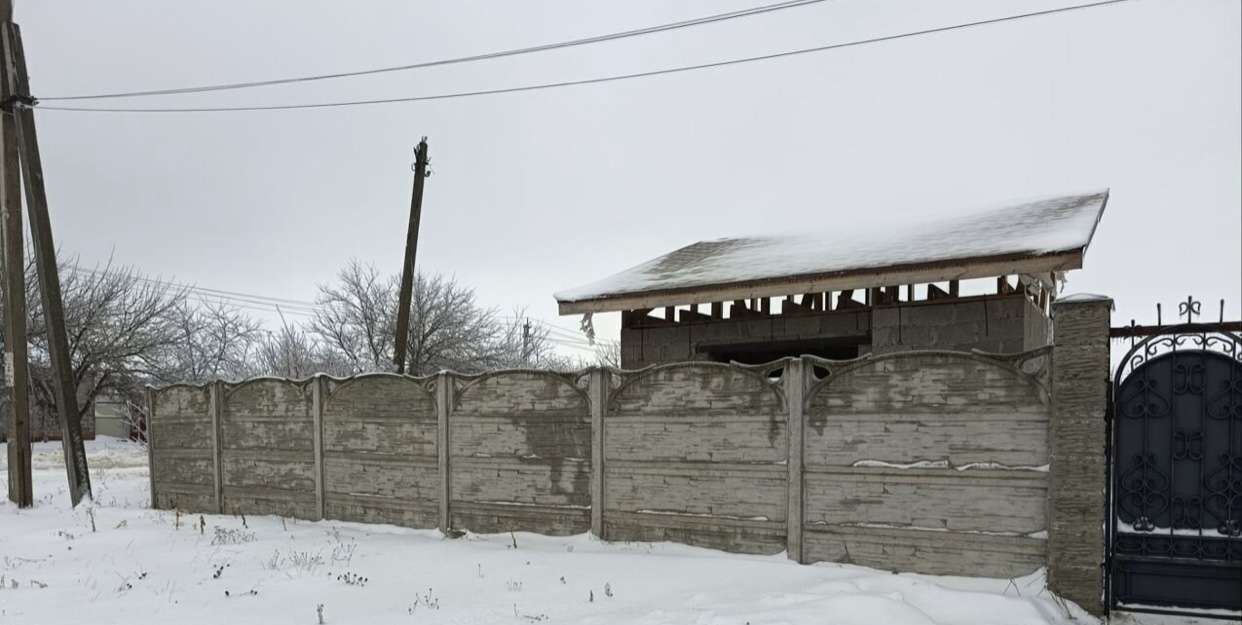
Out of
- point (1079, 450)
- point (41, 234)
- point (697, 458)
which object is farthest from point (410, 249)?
point (1079, 450)

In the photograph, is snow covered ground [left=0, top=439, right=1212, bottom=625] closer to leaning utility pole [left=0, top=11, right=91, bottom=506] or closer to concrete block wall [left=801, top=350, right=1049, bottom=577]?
concrete block wall [left=801, top=350, right=1049, bottom=577]

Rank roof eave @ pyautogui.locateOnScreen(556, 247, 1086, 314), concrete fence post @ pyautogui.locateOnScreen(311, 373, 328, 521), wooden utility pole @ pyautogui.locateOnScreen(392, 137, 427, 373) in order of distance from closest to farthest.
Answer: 1. roof eave @ pyautogui.locateOnScreen(556, 247, 1086, 314)
2. concrete fence post @ pyautogui.locateOnScreen(311, 373, 328, 521)
3. wooden utility pole @ pyautogui.locateOnScreen(392, 137, 427, 373)

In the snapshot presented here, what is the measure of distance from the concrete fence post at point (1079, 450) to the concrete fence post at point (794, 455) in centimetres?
190

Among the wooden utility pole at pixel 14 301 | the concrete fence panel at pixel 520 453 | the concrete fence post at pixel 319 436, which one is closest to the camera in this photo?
the concrete fence panel at pixel 520 453

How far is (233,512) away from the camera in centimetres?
1065

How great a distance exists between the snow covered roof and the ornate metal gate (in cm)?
285

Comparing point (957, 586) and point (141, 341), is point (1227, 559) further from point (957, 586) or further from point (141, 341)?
point (141, 341)

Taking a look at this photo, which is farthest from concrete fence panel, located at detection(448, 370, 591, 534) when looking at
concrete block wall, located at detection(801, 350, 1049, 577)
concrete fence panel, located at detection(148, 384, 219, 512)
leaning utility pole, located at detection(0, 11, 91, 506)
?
leaning utility pole, located at detection(0, 11, 91, 506)

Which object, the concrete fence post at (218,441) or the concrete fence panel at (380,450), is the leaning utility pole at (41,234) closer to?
the concrete fence post at (218,441)

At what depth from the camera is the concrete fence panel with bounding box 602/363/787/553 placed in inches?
276

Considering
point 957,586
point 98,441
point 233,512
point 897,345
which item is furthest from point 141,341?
point 957,586

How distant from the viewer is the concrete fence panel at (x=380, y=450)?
8914 mm

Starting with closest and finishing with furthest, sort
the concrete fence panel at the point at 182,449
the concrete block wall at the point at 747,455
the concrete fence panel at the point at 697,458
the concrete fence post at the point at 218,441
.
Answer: the concrete block wall at the point at 747,455, the concrete fence panel at the point at 697,458, the concrete fence post at the point at 218,441, the concrete fence panel at the point at 182,449

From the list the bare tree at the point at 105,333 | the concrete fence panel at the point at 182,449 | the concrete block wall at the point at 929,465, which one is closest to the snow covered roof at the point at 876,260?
the concrete block wall at the point at 929,465
